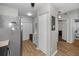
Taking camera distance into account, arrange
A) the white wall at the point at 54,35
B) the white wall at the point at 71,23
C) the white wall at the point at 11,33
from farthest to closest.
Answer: the white wall at the point at 71,23 < the white wall at the point at 54,35 < the white wall at the point at 11,33

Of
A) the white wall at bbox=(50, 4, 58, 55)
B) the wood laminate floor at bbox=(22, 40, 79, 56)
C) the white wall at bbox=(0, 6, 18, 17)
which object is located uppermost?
the white wall at bbox=(0, 6, 18, 17)

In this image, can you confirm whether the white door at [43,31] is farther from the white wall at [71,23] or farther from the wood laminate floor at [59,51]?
the white wall at [71,23]

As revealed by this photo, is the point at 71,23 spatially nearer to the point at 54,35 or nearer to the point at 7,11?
the point at 54,35

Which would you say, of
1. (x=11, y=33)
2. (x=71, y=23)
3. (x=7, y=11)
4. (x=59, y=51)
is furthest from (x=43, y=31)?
(x=71, y=23)

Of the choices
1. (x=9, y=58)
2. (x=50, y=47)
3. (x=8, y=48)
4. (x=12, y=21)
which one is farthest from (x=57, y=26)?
(x=9, y=58)

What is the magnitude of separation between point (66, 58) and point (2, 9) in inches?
86.5

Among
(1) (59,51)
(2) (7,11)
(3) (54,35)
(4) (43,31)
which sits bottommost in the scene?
(1) (59,51)

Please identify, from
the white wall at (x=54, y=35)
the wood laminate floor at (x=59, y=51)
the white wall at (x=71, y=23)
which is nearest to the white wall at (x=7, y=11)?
the wood laminate floor at (x=59, y=51)

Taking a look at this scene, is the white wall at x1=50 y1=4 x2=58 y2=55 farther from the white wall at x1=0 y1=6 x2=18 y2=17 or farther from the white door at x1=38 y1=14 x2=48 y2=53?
the white wall at x1=0 y1=6 x2=18 y2=17

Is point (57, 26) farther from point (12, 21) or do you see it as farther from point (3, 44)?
point (3, 44)

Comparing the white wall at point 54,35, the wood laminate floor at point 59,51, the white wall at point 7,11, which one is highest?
the white wall at point 7,11

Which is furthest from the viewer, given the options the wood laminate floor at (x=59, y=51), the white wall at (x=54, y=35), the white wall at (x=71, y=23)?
the white wall at (x=71, y=23)

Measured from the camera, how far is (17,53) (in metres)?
1.72

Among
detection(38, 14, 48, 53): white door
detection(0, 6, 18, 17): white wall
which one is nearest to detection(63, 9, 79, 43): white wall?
detection(38, 14, 48, 53): white door
